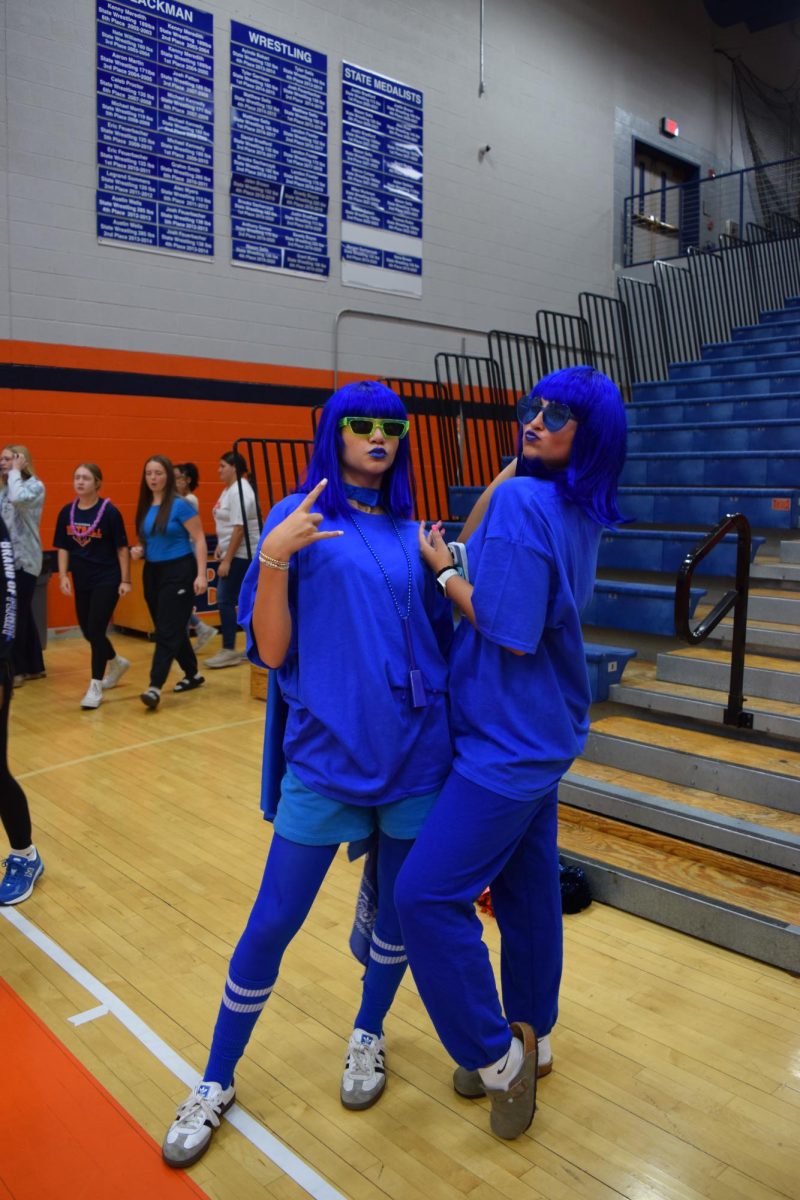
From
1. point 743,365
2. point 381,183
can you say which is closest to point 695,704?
point 743,365

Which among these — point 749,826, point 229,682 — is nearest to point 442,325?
point 229,682

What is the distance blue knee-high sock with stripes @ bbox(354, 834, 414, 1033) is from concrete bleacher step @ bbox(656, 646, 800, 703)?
8.32 feet

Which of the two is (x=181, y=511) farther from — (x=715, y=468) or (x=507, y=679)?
(x=507, y=679)

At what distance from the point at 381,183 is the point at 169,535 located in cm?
531

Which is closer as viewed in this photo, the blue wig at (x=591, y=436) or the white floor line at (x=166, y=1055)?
the blue wig at (x=591, y=436)

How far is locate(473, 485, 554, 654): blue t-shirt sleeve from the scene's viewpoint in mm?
1745

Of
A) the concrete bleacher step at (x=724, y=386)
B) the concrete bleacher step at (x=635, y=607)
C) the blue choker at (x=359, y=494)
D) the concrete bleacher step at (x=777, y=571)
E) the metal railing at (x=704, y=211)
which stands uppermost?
the metal railing at (x=704, y=211)

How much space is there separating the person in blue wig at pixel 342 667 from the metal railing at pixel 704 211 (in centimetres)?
1141

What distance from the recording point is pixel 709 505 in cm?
554

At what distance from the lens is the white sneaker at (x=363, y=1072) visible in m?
2.17

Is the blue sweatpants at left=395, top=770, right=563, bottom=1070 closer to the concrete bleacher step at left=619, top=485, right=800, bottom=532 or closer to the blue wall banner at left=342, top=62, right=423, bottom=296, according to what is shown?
the concrete bleacher step at left=619, top=485, right=800, bottom=532

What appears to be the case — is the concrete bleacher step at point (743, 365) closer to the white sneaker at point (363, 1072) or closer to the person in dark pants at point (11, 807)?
the person in dark pants at point (11, 807)

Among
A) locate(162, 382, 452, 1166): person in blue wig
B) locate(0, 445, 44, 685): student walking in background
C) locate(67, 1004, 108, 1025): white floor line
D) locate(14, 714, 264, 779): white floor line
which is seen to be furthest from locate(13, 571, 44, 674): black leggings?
locate(162, 382, 452, 1166): person in blue wig

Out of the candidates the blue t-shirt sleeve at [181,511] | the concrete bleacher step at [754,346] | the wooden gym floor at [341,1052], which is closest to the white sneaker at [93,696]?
the blue t-shirt sleeve at [181,511]
